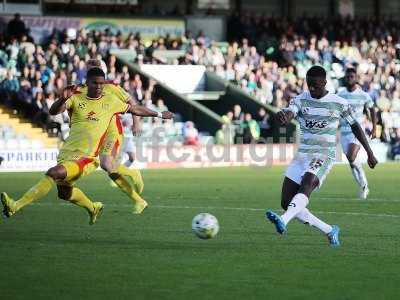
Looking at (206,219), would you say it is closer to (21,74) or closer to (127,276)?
(127,276)

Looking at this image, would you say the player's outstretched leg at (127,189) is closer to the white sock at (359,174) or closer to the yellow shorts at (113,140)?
the yellow shorts at (113,140)

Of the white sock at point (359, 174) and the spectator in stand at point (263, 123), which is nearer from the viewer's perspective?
the white sock at point (359, 174)

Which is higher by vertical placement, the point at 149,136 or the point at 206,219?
the point at 206,219

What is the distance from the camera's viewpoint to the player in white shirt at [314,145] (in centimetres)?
1301

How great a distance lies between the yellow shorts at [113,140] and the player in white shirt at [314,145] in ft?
12.1

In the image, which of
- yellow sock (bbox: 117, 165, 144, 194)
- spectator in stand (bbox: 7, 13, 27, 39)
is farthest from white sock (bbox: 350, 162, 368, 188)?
spectator in stand (bbox: 7, 13, 27, 39)

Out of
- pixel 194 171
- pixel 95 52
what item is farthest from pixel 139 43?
pixel 194 171

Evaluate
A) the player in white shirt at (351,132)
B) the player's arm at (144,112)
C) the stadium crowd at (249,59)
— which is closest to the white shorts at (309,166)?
the player's arm at (144,112)

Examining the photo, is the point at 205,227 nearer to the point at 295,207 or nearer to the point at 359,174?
the point at 295,207

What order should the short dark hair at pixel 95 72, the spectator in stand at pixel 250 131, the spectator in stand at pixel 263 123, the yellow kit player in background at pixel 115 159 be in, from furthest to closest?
the spectator in stand at pixel 263 123, the spectator in stand at pixel 250 131, the yellow kit player in background at pixel 115 159, the short dark hair at pixel 95 72

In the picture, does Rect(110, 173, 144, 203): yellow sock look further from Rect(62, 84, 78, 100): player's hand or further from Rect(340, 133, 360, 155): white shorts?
Rect(340, 133, 360, 155): white shorts

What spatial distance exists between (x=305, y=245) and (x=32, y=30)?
25479mm

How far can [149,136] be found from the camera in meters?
33.2

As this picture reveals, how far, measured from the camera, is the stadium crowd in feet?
108
